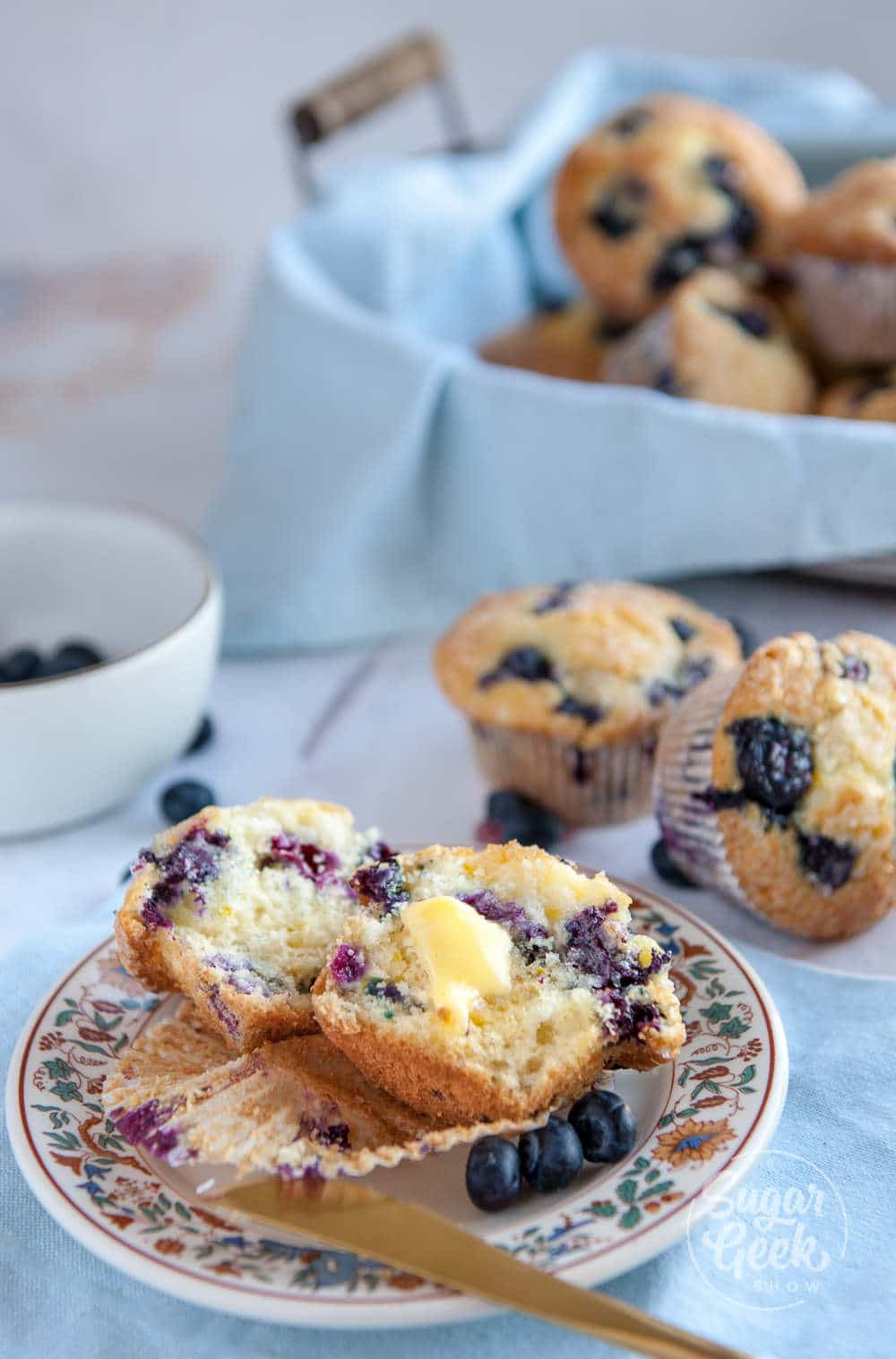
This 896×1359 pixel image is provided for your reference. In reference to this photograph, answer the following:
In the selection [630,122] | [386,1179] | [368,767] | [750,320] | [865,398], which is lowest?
[368,767]

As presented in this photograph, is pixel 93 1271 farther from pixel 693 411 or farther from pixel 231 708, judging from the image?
pixel 693 411

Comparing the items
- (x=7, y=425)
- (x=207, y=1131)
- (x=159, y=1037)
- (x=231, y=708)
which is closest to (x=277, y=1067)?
(x=207, y=1131)

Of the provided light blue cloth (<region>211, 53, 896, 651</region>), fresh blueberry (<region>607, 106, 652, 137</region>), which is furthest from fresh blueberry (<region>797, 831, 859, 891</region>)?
fresh blueberry (<region>607, 106, 652, 137</region>)

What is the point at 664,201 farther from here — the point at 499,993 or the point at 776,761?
the point at 499,993

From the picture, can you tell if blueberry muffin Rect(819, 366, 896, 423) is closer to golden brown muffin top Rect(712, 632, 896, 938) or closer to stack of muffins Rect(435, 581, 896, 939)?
stack of muffins Rect(435, 581, 896, 939)

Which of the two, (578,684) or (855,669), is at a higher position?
(855,669)

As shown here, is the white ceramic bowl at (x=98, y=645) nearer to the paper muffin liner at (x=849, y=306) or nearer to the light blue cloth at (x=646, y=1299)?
the light blue cloth at (x=646, y=1299)

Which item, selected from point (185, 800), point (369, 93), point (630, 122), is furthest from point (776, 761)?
point (369, 93)

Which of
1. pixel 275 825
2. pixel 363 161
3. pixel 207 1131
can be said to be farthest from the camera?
pixel 363 161
